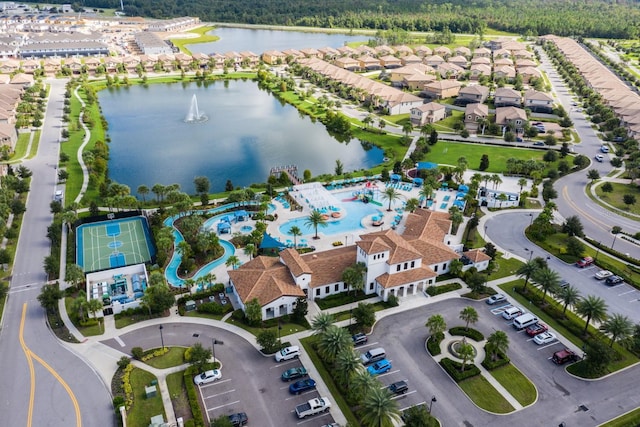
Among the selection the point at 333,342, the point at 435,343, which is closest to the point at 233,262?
the point at 333,342

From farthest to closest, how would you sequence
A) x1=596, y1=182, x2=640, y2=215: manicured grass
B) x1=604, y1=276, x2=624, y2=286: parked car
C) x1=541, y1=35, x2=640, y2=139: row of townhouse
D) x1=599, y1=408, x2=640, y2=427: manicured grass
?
x1=541, y1=35, x2=640, y2=139: row of townhouse → x1=596, y1=182, x2=640, y2=215: manicured grass → x1=604, y1=276, x2=624, y2=286: parked car → x1=599, y1=408, x2=640, y2=427: manicured grass

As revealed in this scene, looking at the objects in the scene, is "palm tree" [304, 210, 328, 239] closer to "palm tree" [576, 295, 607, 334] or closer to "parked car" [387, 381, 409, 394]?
"parked car" [387, 381, 409, 394]

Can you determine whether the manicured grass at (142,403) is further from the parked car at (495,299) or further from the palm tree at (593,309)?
the palm tree at (593,309)

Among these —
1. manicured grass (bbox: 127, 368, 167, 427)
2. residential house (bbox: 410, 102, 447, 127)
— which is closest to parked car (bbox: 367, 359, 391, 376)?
manicured grass (bbox: 127, 368, 167, 427)

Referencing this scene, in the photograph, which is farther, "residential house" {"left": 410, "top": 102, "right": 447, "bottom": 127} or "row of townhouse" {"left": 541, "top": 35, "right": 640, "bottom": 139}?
"residential house" {"left": 410, "top": 102, "right": 447, "bottom": 127}

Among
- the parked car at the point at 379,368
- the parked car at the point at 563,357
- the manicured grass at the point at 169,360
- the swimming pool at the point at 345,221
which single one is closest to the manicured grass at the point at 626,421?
the parked car at the point at 563,357

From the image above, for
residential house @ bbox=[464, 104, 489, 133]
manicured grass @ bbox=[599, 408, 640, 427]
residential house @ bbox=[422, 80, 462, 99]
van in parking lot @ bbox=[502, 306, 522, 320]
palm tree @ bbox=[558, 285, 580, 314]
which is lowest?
manicured grass @ bbox=[599, 408, 640, 427]

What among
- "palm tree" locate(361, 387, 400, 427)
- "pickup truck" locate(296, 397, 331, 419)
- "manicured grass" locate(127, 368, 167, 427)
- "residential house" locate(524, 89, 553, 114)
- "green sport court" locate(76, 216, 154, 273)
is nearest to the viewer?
"palm tree" locate(361, 387, 400, 427)

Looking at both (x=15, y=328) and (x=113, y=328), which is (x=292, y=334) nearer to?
(x=113, y=328)
